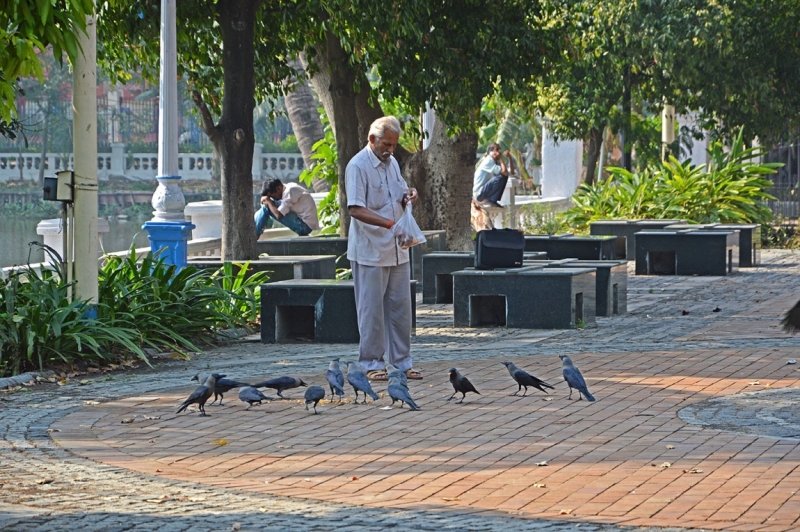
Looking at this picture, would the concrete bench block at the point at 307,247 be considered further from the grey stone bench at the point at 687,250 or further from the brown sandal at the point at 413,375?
the brown sandal at the point at 413,375

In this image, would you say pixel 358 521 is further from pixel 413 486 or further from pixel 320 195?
pixel 320 195

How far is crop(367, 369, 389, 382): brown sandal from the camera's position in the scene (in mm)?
9898

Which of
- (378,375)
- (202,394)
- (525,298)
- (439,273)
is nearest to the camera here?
(202,394)

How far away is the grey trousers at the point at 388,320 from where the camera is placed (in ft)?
32.4

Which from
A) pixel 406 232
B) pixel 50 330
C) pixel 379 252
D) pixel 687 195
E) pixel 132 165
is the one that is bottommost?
pixel 50 330

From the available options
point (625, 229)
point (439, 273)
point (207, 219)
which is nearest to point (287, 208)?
point (439, 273)

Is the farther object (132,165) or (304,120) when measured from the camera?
(132,165)

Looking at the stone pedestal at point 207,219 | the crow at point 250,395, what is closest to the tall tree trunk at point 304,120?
the stone pedestal at point 207,219

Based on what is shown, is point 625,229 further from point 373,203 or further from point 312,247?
point 373,203

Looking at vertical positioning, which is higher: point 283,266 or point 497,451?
point 283,266

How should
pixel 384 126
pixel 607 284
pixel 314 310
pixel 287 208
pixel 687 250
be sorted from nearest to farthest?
pixel 384 126 < pixel 314 310 < pixel 607 284 < pixel 287 208 < pixel 687 250

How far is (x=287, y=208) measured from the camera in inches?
735

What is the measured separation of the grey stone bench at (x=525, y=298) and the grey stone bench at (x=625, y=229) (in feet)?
29.4

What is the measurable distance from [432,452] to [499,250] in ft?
20.9
